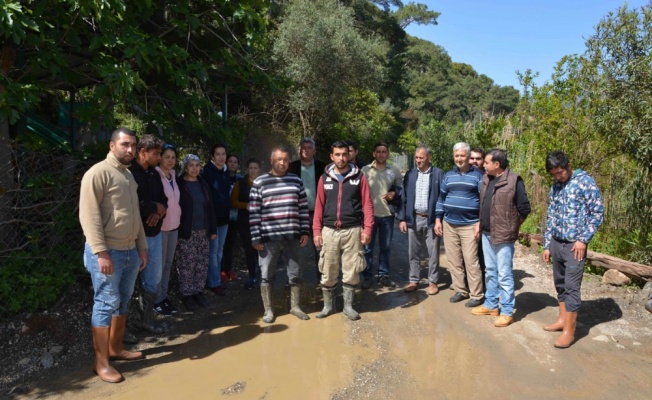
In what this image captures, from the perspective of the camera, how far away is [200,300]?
5.30m

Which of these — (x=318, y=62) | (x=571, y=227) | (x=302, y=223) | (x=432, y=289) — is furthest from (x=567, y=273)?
(x=318, y=62)

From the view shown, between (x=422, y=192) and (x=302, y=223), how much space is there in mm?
1792

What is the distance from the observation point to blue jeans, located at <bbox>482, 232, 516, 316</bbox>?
476 cm

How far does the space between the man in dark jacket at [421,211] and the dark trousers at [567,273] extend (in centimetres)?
154

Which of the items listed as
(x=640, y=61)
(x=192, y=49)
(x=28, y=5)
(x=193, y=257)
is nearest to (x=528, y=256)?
(x=640, y=61)

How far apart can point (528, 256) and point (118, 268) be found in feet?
21.5

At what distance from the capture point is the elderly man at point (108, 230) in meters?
3.35

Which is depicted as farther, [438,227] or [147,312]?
[438,227]

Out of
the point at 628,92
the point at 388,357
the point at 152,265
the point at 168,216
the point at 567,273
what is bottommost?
the point at 388,357

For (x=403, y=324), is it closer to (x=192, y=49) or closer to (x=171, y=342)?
(x=171, y=342)

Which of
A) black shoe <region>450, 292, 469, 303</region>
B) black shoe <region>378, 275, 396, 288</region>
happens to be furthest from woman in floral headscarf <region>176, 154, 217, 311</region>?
black shoe <region>450, 292, 469, 303</region>

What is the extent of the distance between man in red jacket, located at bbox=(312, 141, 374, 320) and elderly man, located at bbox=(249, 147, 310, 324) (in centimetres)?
28

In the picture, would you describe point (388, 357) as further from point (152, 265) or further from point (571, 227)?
point (152, 265)

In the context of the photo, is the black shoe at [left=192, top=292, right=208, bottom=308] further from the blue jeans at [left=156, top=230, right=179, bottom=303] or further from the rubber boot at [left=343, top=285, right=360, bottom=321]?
the rubber boot at [left=343, top=285, right=360, bottom=321]
